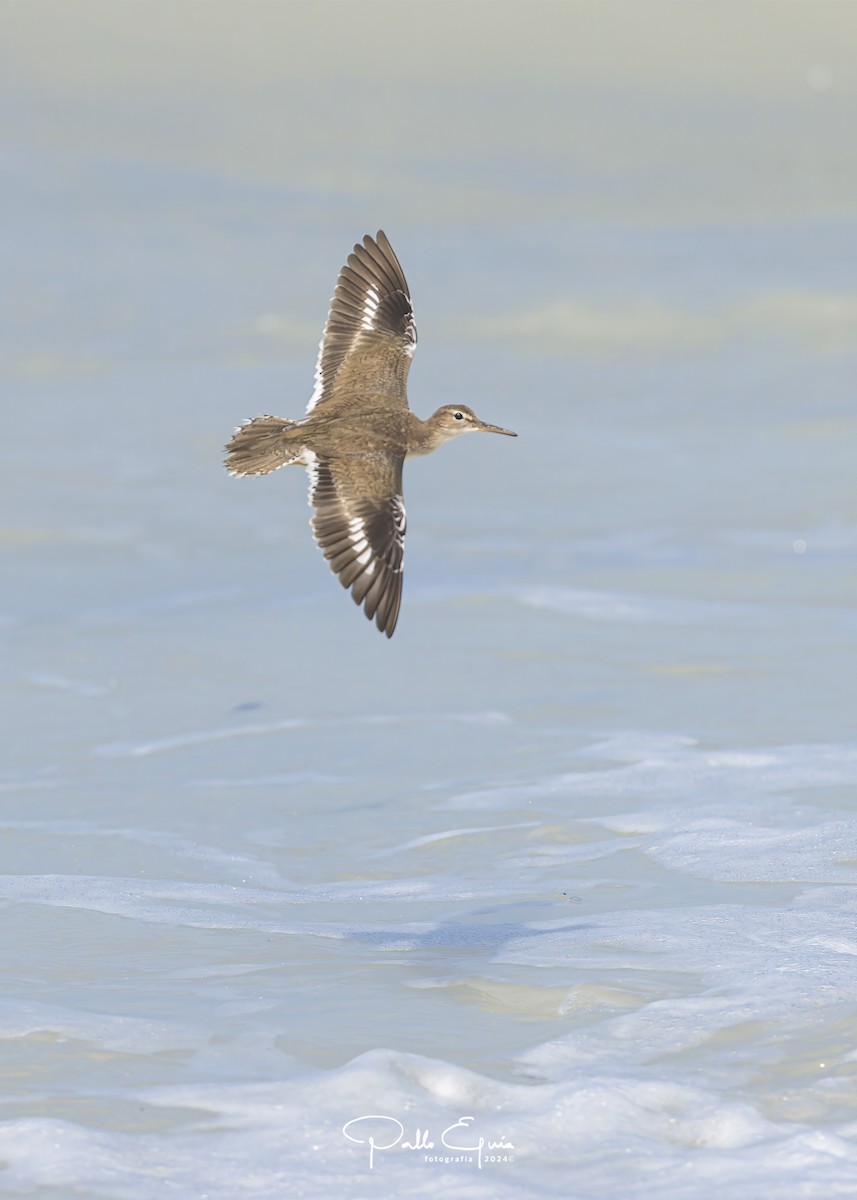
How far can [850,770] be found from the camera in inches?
430

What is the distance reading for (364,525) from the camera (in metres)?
8.32

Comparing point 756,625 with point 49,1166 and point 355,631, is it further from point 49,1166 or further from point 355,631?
point 49,1166

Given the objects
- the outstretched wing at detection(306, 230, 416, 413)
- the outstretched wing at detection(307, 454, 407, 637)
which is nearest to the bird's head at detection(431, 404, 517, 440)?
the outstretched wing at detection(306, 230, 416, 413)

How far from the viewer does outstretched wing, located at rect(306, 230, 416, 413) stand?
956 cm

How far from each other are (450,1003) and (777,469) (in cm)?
1293

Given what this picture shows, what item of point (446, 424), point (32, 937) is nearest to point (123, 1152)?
point (32, 937)

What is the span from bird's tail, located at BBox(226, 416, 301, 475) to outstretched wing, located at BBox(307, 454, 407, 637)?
0.47ft

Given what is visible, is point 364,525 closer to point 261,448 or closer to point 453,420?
point 261,448
